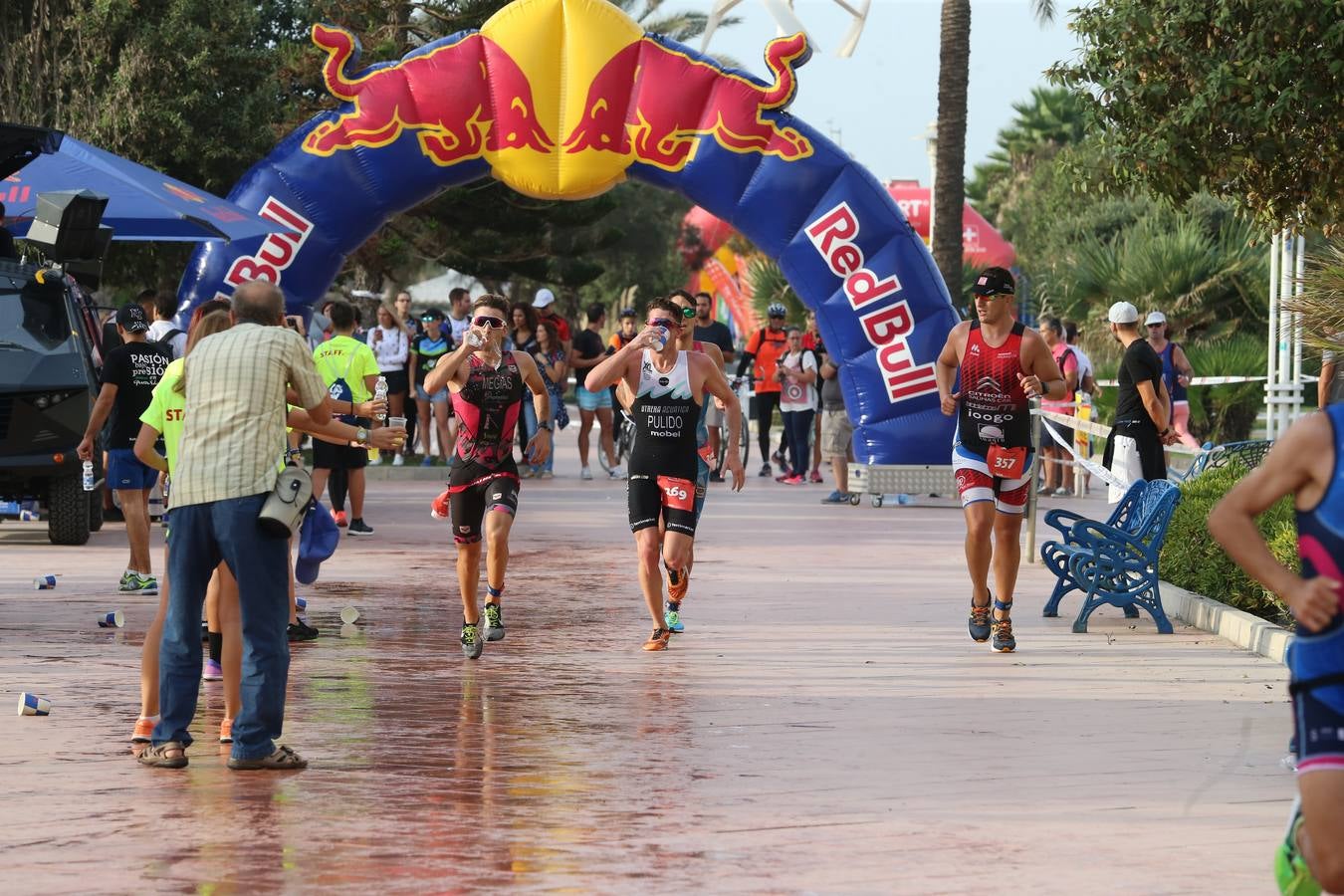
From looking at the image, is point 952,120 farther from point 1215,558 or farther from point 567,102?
point 1215,558

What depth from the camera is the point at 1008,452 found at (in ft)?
36.8

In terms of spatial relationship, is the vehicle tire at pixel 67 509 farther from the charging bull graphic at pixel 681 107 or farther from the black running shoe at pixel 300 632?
the charging bull graphic at pixel 681 107

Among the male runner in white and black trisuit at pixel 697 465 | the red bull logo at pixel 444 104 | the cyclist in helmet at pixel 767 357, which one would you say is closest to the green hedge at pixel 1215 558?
the male runner in white and black trisuit at pixel 697 465

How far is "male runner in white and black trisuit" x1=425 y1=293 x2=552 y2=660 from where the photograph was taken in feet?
35.0

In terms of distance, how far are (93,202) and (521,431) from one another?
29.4 ft

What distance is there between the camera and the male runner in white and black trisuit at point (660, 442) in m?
11.1

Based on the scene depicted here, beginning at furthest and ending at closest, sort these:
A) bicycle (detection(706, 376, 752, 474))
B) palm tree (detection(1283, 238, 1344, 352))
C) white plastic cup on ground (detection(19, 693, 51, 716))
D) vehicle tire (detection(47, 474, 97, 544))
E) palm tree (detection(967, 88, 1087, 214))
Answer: palm tree (detection(967, 88, 1087, 214)) < bicycle (detection(706, 376, 752, 474)) < vehicle tire (detection(47, 474, 97, 544)) < palm tree (detection(1283, 238, 1344, 352)) < white plastic cup on ground (detection(19, 693, 51, 716))

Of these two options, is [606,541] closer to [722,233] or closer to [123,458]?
[123,458]

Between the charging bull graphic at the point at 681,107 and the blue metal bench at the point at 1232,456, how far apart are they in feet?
23.2

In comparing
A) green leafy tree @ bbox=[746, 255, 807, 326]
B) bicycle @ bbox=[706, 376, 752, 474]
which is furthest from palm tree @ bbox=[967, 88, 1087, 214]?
bicycle @ bbox=[706, 376, 752, 474]

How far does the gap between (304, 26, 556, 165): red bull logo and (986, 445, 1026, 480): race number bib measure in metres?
10.5

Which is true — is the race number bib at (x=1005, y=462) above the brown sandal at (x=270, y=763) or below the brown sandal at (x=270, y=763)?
above

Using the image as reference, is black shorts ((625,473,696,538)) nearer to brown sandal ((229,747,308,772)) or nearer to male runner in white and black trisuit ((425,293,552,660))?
male runner in white and black trisuit ((425,293,552,660))

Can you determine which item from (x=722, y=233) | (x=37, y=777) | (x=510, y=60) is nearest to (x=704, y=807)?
(x=37, y=777)
